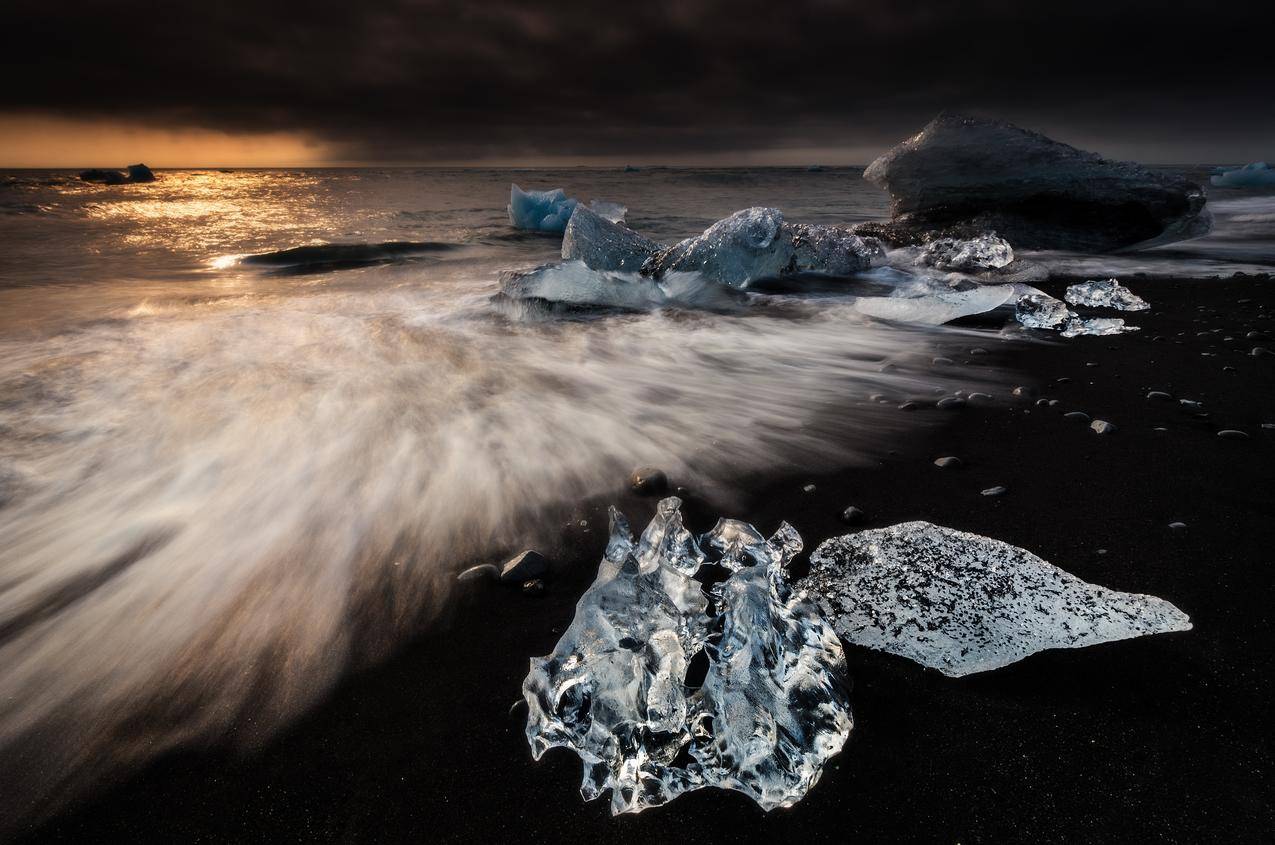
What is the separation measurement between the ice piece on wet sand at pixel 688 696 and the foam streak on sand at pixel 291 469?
604 millimetres

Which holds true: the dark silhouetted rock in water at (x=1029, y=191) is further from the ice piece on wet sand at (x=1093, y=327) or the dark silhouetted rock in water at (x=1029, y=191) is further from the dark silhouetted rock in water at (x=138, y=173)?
the dark silhouetted rock in water at (x=138, y=173)

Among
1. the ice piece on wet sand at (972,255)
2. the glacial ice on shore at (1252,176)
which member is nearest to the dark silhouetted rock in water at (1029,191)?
the ice piece on wet sand at (972,255)

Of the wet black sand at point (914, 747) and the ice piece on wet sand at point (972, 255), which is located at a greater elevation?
the ice piece on wet sand at point (972, 255)

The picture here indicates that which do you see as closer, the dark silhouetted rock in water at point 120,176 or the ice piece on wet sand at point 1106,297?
the ice piece on wet sand at point 1106,297

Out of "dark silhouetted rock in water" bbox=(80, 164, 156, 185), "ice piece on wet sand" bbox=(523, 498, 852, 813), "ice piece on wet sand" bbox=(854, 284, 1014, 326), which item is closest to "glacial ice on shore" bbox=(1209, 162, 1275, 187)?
"ice piece on wet sand" bbox=(854, 284, 1014, 326)

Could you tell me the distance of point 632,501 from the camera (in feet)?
7.01

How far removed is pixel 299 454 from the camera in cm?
259

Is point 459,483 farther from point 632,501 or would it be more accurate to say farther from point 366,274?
point 366,274

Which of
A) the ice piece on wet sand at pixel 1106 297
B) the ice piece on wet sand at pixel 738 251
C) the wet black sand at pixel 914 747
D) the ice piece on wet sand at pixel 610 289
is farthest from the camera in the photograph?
the ice piece on wet sand at pixel 738 251

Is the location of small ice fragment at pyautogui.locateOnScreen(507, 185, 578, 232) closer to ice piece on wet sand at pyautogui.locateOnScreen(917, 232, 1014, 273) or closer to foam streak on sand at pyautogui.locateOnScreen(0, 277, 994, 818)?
ice piece on wet sand at pyautogui.locateOnScreen(917, 232, 1014, 273)

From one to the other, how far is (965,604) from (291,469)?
2479 millimetres

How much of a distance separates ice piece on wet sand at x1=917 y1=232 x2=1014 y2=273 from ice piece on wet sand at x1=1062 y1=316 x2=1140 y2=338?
292 centimetres

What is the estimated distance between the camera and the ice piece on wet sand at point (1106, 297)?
15.5 ft

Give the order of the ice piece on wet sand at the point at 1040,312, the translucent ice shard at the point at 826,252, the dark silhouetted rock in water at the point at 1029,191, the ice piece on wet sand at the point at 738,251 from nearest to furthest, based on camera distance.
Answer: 1. the ice piece on wet sand at the point at 1040,312
2. the ice piece on wet sand at the point at 738,251
3. the translucent ice shard at the point at 826,252
4. the dark silhouetted rock in water at the point at 1029,191
